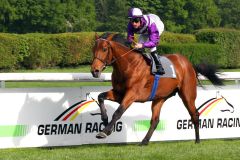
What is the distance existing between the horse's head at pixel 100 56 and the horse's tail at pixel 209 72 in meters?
2.38

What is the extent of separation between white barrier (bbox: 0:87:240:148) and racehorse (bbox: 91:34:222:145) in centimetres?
61

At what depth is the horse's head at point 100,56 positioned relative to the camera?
8.27m

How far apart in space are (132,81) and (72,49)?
25.6 m

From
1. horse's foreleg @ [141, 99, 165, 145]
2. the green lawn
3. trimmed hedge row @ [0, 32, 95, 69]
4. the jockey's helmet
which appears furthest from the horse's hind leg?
trimmed hedge row @ [0, 32, 95, 69]

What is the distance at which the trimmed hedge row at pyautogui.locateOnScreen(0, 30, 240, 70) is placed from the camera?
32156 mm

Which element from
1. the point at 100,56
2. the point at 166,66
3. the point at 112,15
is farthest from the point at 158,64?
the point at 112,15

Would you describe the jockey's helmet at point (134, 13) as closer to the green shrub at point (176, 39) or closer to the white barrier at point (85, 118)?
the white barrier at point (85, 118)

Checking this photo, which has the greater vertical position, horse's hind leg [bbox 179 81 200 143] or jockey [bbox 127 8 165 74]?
jockey [bbox 127 8 165 74]

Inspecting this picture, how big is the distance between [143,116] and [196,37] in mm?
29227

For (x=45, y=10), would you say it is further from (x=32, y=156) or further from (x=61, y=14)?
(x=32, y=156)

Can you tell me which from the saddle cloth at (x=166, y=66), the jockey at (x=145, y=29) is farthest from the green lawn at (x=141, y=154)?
the jockey at (x=145, y=29)

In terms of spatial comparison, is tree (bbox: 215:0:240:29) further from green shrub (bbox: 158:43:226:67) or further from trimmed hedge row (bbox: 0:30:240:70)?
green shrub (bbox: 158:43:226:67)

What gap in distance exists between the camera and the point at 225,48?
36312mm

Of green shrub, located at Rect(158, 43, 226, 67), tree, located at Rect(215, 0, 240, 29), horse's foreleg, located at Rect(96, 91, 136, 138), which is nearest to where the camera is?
horse's foreleg, located at Rect(96, 91, 136, 138)
